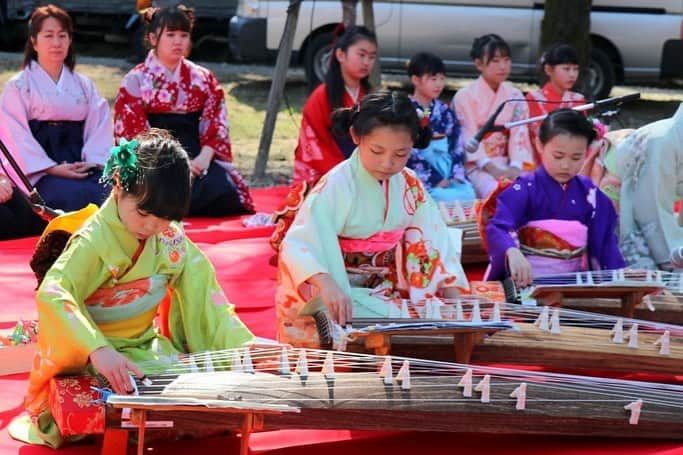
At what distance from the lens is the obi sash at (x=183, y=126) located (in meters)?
6.59

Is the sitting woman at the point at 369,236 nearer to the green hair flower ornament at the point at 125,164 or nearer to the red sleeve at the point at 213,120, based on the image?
the green hair flower ornament at the point at 125,164

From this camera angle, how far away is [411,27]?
11773 millimetres

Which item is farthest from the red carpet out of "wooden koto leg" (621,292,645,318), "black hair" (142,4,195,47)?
"black hair" (142,4,195,47)

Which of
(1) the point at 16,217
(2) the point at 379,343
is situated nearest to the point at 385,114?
(2) the point at 379,343

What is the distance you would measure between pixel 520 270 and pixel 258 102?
749 cm

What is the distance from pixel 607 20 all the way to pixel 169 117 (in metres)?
6.37

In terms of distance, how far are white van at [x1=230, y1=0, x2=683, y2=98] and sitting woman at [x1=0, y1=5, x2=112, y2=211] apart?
5.36 metres

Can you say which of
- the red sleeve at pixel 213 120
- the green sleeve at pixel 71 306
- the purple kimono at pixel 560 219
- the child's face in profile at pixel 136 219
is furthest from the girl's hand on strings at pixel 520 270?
the red sleeve at pixel 213 120

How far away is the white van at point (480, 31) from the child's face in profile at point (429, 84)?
4843mm

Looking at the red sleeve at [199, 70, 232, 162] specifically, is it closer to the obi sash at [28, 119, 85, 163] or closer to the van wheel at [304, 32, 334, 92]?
the obi sash at [28, 119, 85, 163]

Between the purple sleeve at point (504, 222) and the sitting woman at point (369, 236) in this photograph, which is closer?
Answer: the sitting woman at point (369, 236)

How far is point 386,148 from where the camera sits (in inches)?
151

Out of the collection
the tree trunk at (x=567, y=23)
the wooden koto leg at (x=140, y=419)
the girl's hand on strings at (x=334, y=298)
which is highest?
the tree trunk at (x=567, y=23)

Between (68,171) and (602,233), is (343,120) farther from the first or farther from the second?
(68,171)
